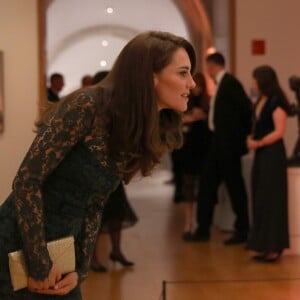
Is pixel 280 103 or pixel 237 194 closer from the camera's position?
pixel 280 103

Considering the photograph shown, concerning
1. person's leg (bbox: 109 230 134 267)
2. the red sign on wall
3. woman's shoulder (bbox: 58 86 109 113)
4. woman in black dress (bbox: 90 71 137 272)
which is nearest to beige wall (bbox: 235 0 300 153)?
the red sign on wall

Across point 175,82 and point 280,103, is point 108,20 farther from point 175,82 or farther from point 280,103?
point 175,82

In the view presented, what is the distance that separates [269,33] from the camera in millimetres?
6133

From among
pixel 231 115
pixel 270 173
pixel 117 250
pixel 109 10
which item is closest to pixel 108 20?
pixel 109 10

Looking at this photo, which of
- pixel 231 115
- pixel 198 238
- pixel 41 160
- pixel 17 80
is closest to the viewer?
pixel 41 160

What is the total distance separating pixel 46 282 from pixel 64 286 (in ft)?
0.22

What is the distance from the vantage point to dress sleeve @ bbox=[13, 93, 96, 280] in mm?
1414

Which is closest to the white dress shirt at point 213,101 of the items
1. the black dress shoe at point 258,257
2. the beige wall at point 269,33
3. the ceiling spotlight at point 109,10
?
the beige wall at point 269,33

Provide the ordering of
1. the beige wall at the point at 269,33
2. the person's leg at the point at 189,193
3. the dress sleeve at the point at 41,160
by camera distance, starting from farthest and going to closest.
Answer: the beige wall at the point at 269,33 < the person's leg at the point at 189,193 < the dress sleeve at the point at 41,160

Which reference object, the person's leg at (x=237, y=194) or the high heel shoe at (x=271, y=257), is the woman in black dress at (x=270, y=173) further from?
the person's leg at (x=237, y=194)

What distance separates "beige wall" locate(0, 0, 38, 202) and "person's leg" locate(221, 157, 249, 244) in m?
1.79

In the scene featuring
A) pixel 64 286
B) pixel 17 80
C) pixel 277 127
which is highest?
pixel 17 80

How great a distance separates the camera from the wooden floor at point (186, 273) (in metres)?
4.05

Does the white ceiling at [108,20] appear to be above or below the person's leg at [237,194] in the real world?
above
